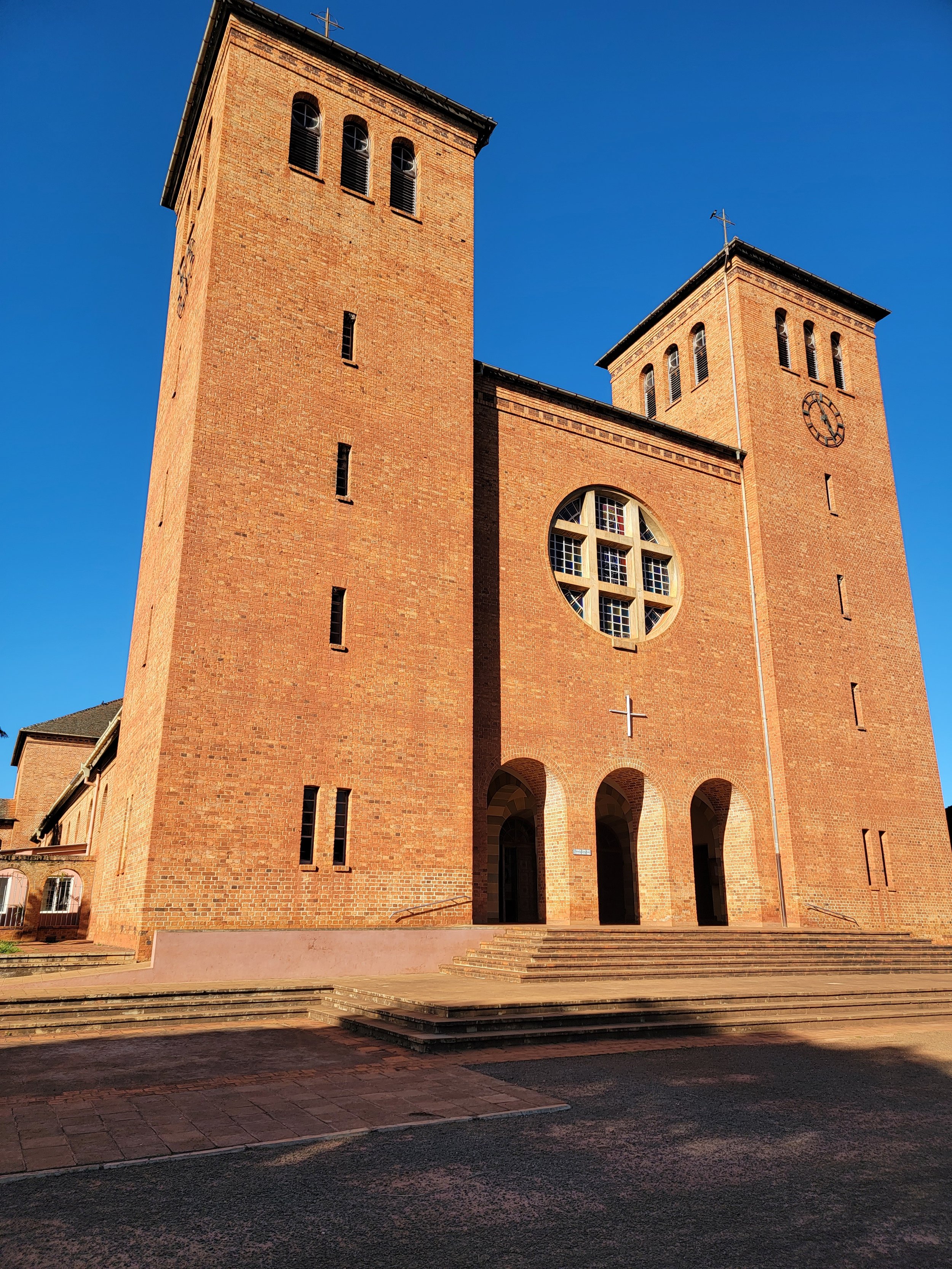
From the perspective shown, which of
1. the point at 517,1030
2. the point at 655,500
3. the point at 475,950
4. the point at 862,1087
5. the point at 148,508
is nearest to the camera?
the point at 862,1087

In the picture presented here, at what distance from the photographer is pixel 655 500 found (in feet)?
76.5

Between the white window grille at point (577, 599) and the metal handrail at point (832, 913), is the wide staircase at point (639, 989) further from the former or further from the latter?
the white window grille at point (577, 599)

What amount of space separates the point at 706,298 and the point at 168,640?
19872mm

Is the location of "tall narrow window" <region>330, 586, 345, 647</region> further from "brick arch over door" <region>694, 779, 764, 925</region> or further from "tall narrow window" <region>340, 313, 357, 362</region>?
"brick arch over door" <region>694, 779, 764, 925</region>

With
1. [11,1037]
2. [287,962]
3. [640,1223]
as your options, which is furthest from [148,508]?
[640,1223]

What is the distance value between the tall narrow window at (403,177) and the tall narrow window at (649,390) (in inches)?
459

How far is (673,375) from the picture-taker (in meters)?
28.8

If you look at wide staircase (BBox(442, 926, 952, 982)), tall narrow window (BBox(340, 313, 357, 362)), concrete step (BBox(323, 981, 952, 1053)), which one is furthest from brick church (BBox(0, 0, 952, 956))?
concrete step (BBox(323, 981, 952, 1053))

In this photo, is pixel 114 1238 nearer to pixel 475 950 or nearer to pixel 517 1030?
pixel 517 1030

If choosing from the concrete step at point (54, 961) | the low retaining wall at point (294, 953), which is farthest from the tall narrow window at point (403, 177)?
the concrete step at point (54, 961)

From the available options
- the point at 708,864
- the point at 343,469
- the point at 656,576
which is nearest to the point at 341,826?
the point at 343,469

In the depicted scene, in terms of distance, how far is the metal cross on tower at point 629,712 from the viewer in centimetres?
2052

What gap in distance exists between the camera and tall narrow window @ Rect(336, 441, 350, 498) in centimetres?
1728

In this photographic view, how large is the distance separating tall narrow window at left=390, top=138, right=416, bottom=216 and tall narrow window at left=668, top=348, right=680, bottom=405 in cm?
1113
